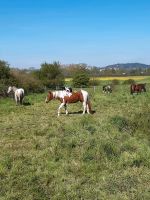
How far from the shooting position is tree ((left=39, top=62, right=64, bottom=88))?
192ft

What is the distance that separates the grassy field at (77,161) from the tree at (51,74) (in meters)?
41.4

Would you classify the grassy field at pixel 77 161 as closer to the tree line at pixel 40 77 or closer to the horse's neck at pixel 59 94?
the horse's neck at pixel 59 94

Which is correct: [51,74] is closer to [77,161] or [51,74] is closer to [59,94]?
[59,94]

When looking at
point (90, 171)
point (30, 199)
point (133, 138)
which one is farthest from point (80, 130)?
point (30, 199)

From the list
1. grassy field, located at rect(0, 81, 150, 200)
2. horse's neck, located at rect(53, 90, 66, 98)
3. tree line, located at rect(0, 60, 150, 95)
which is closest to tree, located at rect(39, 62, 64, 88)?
tree line, located at rect(0, 60, 150, 95)

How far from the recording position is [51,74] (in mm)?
59906

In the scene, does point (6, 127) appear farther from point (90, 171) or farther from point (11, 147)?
point (90, 171)

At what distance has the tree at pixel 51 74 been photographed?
2303 inches

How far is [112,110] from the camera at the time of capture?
2286cm

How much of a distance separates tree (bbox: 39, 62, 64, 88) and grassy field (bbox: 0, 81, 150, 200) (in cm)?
4136

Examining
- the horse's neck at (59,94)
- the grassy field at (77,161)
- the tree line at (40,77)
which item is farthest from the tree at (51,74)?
the grassy field at (77,161)

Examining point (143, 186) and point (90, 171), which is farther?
point (90, 171)

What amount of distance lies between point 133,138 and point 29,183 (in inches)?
199

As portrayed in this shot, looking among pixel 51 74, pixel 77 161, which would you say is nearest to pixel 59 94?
pixel 77 161
